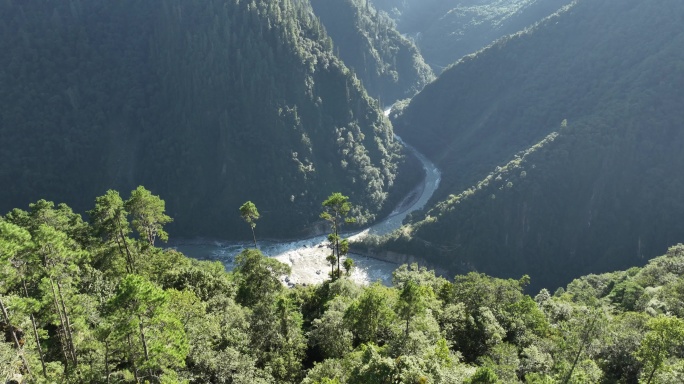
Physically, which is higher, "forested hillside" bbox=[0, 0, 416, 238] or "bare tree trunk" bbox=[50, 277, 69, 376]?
"forested hillside" bbox=[0, 0, 416, 238]

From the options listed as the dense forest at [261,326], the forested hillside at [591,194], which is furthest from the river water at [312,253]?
the dense forest at [261,326]

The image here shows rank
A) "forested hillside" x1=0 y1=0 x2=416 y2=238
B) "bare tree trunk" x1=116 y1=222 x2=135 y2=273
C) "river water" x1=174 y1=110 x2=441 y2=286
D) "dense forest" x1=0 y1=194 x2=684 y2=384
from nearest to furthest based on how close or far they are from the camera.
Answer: "dense forest" x1=0 y1=194 x2=684 y2=384 < "bare tree trunk" x1=116 y1=222 x2=135 y2=273 < "river water" x1=174 y1=110 x2=441 y2=286 < "forested hillside" x1=0 y1=0 x2=416 y2=238

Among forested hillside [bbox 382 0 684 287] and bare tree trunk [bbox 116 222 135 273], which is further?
forested hillside [bbox 382 0 684 287]

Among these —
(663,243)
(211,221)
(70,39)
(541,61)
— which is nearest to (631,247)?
(663,243)

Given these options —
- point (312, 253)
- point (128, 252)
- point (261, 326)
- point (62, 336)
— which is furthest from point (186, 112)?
point (62, 336)

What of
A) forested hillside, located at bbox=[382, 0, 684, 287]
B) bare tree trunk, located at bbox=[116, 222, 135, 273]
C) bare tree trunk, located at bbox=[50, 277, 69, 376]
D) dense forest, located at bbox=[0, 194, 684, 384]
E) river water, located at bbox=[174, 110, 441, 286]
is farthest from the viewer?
forested hillside, located at bbox=[382, 0, 684, 287]

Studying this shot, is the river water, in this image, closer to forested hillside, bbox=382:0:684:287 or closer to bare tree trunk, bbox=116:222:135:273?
forested hillside, bbox=382:0:684:287

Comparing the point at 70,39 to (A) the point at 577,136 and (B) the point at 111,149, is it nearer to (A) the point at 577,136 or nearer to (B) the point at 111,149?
(B) the point at 111,149

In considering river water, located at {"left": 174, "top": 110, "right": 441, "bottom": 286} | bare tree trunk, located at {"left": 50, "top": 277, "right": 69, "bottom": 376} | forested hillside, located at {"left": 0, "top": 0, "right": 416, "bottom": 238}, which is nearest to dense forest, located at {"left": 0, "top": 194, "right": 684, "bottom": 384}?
bare tree trunk, located at {"left": 50, "top": 277, "right": 69, "bottom": 376}
